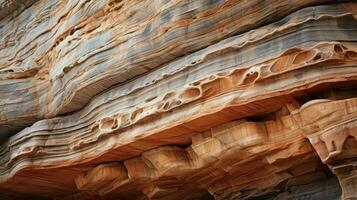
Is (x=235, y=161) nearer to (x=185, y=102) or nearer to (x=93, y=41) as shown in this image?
(x=185, y=102)

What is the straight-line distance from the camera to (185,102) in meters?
5.31

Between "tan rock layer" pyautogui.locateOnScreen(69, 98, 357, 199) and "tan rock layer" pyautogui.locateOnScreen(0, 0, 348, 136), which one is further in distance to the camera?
"tan rock layer" pyautogui.locateOnScreen(0, 0, 348, 136)

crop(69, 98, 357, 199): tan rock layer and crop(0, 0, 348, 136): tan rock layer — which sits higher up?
crop(0, 0, 348, 136): tan rock layer

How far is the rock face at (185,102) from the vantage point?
4750 mm

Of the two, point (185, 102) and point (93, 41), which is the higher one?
point (93, 41)

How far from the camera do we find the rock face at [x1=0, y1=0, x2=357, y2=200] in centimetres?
475

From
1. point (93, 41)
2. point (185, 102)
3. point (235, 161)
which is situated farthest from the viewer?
point (93, 41)

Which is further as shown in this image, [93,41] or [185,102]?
[93,41]

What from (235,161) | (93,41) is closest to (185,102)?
(235,161)

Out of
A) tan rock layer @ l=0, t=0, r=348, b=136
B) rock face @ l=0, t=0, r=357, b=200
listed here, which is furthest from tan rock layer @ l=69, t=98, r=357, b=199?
tan rock layer @ l=0, t=0, r=348, b=136

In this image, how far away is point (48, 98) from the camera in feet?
23.9

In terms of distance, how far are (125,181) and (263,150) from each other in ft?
7.63

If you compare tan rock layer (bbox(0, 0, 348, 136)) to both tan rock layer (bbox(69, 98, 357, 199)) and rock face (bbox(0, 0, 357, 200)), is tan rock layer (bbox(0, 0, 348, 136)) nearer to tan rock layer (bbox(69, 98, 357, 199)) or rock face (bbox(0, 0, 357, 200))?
rock face (bbox(0, 0, 357, 200))

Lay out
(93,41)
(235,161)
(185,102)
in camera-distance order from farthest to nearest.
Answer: (93,41), (235,161), (185,102)
